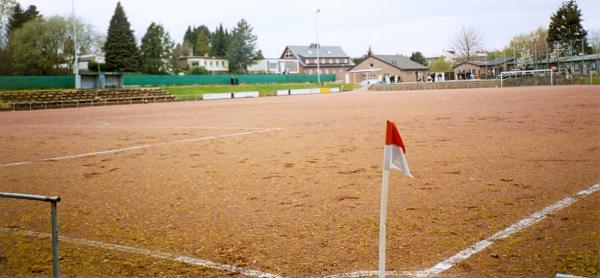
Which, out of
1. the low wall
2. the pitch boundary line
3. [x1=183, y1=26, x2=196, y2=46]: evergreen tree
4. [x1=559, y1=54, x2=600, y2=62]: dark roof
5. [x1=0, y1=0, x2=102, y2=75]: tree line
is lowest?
the pitch boundary line

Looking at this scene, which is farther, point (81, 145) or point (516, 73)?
point (516, 73)

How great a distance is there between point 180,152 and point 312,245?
8251 mm

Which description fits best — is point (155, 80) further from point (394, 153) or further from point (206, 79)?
point (394, 153)

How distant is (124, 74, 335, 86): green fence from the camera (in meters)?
61.8

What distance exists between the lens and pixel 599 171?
26.8 ft

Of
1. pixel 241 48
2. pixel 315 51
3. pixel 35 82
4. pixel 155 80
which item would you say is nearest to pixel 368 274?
pixel 35 82

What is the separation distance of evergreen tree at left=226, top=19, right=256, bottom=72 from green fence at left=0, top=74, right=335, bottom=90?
21745 millimetres

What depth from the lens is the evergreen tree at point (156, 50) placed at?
80750 mm

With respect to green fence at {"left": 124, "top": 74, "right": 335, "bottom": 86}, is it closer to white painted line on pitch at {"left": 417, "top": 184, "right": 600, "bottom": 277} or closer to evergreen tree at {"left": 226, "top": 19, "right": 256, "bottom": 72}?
evergreen tree at {"left": 226, "top": 19, "right": 256, "bottom": 72}

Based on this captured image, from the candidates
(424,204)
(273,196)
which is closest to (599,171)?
(424,204)

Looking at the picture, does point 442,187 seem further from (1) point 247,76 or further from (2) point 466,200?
(1) point 247,76

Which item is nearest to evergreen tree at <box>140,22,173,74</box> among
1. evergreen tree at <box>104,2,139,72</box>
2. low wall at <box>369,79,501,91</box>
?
evergreen tree at <box>104,2,139,72</box>

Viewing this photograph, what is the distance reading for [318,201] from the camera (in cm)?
713

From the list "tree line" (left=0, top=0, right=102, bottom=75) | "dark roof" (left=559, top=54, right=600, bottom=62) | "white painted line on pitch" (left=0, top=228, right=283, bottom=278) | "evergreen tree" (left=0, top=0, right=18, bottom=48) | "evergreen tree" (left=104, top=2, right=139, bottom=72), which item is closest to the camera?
"white painted line on pitch" (left=0, top=228, right=283, bottom=278)
